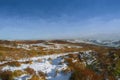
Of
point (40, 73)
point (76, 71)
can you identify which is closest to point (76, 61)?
point (76, 71)

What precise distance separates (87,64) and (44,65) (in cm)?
556

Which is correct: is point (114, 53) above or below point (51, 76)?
above

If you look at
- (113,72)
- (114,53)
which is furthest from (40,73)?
(114,53)

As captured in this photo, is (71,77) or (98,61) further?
(98,61)

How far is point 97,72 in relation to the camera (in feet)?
89.7

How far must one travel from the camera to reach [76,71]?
2667cm

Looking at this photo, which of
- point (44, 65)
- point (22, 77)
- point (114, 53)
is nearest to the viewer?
point (22, 77)

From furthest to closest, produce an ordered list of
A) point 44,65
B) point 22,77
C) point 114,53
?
1. point 114,53
2. point 44,65
3. point 22,77

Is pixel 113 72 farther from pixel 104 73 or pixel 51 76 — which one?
pixel 51 76

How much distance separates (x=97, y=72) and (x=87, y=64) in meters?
2.55

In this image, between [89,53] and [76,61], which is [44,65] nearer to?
[76,61]

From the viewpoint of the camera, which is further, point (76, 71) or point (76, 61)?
point (76, 61)

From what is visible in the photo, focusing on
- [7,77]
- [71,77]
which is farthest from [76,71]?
[7,77]

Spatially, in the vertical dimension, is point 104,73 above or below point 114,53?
below
